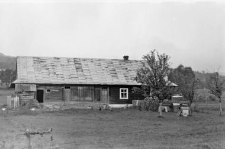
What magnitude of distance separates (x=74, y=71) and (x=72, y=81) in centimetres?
218

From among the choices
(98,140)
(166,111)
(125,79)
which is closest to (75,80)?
(125,79)

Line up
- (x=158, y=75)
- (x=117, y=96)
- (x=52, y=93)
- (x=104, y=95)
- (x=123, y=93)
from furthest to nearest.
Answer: (x=123, y=93) → (x=117, y=96) → (x=104, y=95) → (x=52, y=93) → (x=158, y=75)

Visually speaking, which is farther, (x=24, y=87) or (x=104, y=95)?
(x=104, y=95)

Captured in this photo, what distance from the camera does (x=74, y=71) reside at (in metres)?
34.8

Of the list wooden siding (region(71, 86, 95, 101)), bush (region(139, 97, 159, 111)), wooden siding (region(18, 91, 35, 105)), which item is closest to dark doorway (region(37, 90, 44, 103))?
wooden siding (region(18, 91, 35, 105))

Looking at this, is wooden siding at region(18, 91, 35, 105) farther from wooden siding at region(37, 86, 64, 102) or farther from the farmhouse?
wooden siding at region(37, 86, 64, 102)

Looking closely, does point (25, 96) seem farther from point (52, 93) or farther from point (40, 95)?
point (52, 93)

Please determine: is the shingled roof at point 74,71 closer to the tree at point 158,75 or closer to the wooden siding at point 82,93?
the wooden siding at point 82,93

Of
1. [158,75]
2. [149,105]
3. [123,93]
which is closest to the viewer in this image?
[158,75]

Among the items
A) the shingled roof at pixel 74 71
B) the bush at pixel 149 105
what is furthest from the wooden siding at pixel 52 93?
the bush at pixel 149 105

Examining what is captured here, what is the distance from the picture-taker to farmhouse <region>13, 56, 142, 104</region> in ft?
105

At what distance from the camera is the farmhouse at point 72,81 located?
105 feet

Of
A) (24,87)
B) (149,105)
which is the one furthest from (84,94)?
(149,105)

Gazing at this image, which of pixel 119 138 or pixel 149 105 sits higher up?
pixel 149 105
